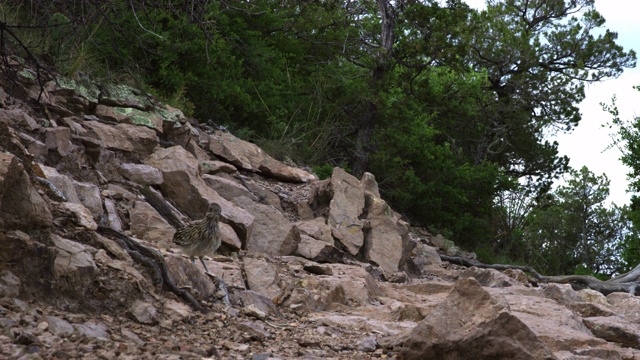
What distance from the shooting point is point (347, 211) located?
42.6ft

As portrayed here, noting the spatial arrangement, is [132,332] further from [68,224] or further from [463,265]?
[463,265]

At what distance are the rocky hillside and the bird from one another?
0.59 feet

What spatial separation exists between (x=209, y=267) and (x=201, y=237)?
0.91 metres

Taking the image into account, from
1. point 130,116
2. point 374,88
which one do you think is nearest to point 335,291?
point 130,116

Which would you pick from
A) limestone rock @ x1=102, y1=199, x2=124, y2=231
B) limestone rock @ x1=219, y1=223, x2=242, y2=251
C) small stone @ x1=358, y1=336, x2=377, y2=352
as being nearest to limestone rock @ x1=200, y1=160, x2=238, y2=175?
limestone rock @ x1=219, y1=223, x2=242, y2=251

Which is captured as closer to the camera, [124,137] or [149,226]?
[149,226]

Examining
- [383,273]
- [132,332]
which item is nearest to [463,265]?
[383,273]

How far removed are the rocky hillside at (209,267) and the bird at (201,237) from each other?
0.59 feet

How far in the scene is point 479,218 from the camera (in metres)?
21.4

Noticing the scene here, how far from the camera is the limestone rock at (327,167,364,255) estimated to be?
484 inches

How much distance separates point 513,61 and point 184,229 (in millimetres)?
23581

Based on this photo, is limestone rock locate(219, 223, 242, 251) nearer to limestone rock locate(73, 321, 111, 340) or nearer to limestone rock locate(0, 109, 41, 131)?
limestone rock locate(0, 109, 41, 131)

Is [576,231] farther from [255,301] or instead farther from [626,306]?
[255,301]

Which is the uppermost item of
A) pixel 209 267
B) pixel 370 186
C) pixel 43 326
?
pixel 370 186
